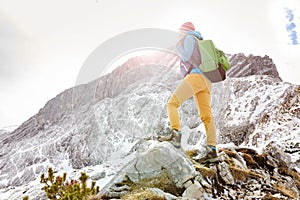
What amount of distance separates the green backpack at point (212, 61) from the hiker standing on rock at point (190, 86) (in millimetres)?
112

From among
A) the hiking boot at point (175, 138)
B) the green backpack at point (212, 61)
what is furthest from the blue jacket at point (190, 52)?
the hiking boot at point (175, 138)

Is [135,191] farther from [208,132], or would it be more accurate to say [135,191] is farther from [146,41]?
[146,41]

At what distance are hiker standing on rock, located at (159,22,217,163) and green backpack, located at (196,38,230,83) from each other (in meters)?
0.11

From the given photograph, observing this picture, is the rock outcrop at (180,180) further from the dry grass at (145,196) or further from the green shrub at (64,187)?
the green shrub at (64,187)

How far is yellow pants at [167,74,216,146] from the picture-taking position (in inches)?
318

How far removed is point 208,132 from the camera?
859 centimetres

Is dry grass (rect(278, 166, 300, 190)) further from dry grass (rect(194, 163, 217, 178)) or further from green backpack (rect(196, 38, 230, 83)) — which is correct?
green backpack (rect(196, 38, 230, 83))

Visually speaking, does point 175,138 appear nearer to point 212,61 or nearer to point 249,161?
point 212,61

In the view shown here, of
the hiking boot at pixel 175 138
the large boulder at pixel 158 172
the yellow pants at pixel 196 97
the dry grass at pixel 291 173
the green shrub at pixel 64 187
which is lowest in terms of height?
the dry grass at pixel 291 173

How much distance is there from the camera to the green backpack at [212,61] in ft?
25.8

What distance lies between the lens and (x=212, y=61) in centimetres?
793

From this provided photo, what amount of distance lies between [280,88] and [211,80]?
17746cm

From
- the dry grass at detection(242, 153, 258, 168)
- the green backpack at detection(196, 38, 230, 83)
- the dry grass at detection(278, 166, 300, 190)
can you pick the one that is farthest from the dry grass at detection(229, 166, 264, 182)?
the green backpack at detection(196, 38, 230, 83)

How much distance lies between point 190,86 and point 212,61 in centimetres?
90
